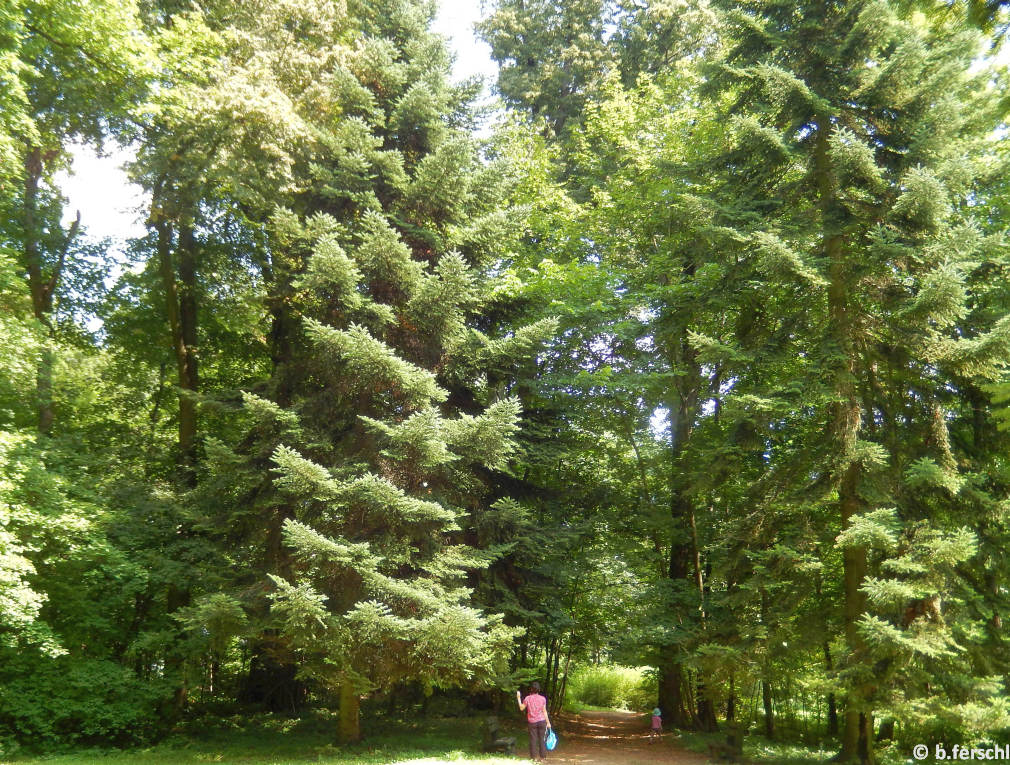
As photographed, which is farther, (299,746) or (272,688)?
(272,688)

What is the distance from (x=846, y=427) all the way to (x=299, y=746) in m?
11.0

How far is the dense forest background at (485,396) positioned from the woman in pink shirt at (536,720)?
53cm

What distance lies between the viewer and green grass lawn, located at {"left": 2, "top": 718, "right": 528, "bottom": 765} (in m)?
10.3

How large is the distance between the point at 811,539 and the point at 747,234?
524cm

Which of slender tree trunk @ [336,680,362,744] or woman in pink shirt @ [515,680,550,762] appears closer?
woman in pink shirt @ [515,680,550,762]

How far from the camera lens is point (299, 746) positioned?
11.9 metres

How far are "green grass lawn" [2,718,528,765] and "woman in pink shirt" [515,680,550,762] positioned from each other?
43 centimetres

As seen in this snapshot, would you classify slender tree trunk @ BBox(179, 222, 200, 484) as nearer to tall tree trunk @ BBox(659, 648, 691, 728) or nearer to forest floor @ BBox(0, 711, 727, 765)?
forest floor @ BBox(0, 711, 727, 765)

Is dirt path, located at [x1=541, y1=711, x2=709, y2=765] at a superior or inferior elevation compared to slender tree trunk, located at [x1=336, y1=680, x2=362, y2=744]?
inferior

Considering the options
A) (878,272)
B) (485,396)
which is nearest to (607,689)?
(485,396)

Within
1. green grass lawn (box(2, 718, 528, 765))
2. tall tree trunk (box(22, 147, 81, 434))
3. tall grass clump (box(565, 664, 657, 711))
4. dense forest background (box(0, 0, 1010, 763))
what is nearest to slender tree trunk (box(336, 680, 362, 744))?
dense forest background (box(0, 0, 1010, 763))

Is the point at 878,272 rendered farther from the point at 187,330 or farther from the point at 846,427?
the point at 187,330

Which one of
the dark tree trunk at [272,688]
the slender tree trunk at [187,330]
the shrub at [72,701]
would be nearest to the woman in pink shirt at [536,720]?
the shrub at [72,701]

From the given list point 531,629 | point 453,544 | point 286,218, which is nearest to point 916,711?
point 531,629
